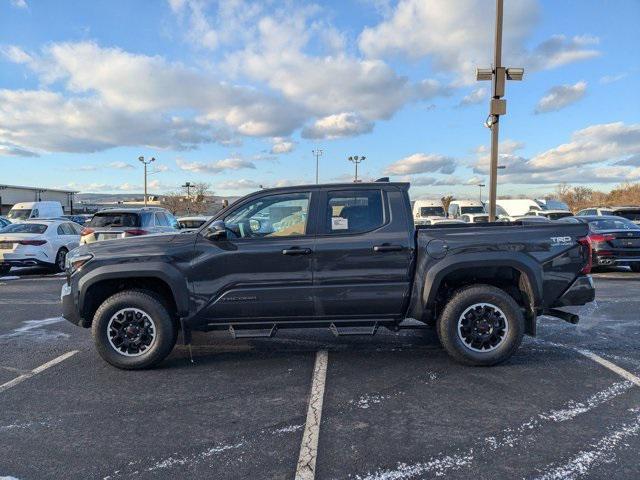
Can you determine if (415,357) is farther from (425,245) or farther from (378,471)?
(378,471)

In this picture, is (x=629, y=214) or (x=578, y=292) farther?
(x=629, y=214)

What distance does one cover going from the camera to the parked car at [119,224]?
1170 cm

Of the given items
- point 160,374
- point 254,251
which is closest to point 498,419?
point 254,251

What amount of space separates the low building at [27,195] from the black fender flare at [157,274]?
218 ft

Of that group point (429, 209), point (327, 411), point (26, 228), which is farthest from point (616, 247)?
point (26, 228)

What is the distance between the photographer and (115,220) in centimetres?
1209

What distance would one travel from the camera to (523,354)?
5363 mm

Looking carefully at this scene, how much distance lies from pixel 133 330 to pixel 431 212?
2096 cm

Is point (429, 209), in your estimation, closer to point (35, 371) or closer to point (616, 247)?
point (616, 247)

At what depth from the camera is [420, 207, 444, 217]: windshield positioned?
24.2m

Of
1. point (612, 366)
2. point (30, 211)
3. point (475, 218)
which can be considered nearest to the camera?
point (612, 366)

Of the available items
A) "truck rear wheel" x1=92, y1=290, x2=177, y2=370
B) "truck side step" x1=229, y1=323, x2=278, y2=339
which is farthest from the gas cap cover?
"truck rear wheel" x1=92, y1=290, x2=177, y2=370

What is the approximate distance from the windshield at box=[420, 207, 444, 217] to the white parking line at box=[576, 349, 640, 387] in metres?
19.1

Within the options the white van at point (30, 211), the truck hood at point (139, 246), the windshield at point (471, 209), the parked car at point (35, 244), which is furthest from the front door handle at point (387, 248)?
the white van at point (30, 211)
